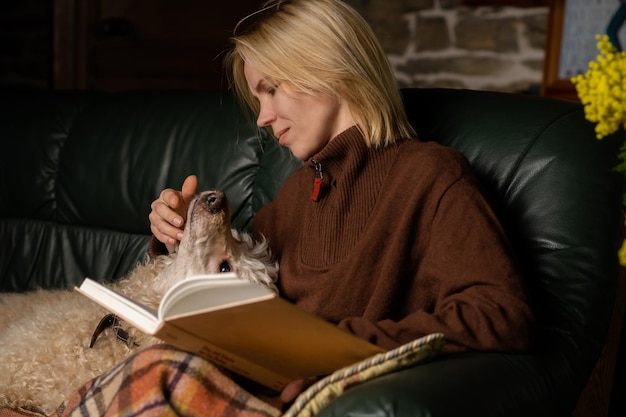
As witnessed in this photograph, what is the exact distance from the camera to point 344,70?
1682mm

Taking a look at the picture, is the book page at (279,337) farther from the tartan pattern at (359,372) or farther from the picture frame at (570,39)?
the picture frame at (570,39)

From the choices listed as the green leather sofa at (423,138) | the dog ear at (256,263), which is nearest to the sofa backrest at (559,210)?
the green leather sofa at (423,138)

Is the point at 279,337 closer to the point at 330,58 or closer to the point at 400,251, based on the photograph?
the point at 400,251

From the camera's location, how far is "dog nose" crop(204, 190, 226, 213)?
5.28ft

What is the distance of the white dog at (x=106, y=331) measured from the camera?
1.65m

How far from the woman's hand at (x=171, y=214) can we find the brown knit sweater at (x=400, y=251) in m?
0.23

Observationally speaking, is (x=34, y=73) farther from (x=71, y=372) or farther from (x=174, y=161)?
(x=71, y=372)

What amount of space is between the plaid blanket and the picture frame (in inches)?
94.0

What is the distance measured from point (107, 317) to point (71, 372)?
142mm

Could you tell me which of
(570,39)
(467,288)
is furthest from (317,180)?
(570,39)

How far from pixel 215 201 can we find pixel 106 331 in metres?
0.39

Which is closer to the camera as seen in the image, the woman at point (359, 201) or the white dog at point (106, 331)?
the woman at point (359, 201)

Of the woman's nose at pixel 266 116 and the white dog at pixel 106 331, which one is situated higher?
the woman's nose at pixel 266 116

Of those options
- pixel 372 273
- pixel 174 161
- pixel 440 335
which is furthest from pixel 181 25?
pixel 440 335
